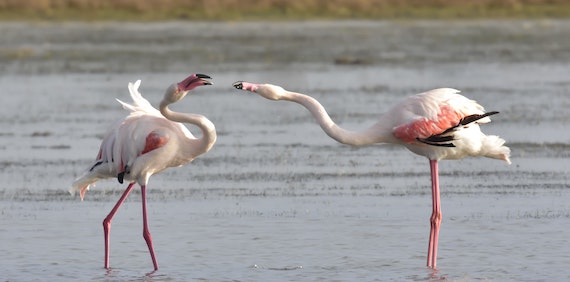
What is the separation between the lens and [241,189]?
13.1 m

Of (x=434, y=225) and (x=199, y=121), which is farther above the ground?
(x=199, y=121)

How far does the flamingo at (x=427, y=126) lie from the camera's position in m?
10.0

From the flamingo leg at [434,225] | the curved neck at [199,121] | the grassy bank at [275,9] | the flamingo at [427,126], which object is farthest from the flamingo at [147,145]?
the grassy bank at [275,9]

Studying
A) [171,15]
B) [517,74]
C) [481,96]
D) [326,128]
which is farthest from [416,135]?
[171,15]

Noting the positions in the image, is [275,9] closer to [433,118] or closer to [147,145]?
[147,145]

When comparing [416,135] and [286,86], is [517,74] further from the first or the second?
[416,135]

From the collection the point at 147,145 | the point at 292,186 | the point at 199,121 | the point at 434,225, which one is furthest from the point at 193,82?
the point at 292,186

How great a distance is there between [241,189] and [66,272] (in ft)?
11.4

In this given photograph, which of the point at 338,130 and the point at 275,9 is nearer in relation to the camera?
the point at 338,130

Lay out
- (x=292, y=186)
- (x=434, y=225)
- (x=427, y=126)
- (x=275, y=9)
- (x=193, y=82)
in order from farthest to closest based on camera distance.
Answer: (x=275, y=9) < (x=292, y=186) < (x=434, y=225) < (x=427, y=126) < (x=193, y=82)

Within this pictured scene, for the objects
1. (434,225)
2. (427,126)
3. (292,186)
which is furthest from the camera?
(292,186)

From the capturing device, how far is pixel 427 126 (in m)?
10.0

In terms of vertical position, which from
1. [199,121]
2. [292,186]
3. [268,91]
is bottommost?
[292,186]

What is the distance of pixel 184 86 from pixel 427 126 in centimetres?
193
